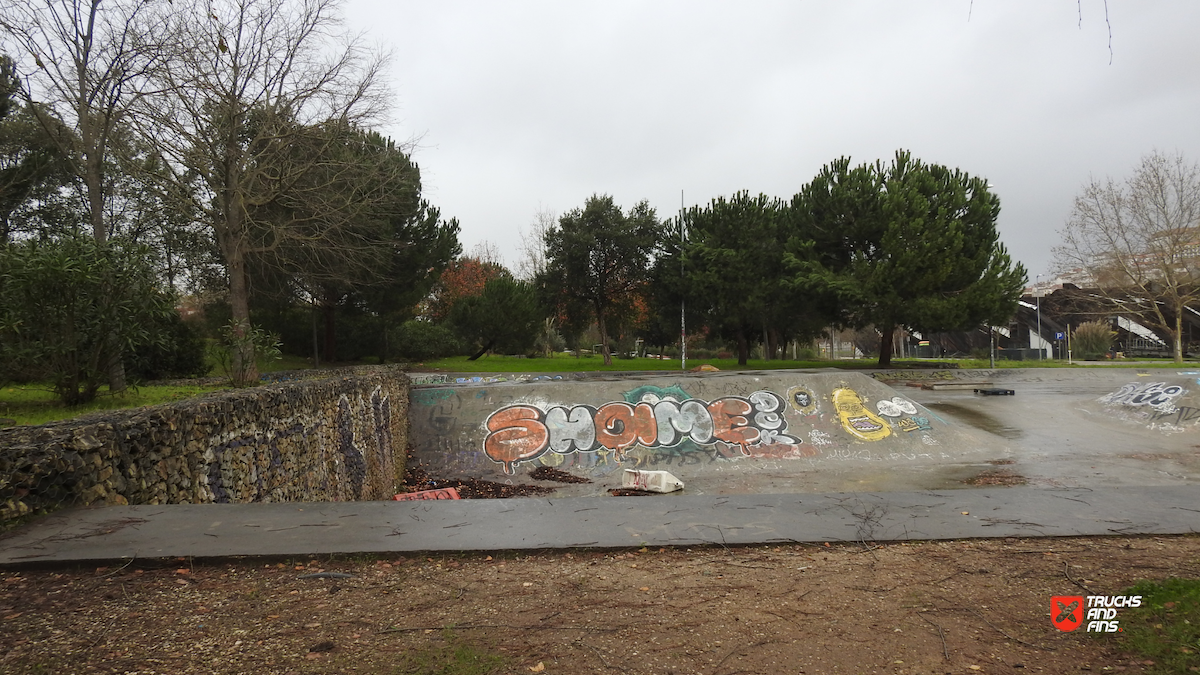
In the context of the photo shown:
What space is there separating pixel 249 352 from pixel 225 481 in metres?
8.68

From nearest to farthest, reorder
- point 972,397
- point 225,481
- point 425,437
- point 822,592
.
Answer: point 822,592
point 225,481
point 425,437
point 972,397

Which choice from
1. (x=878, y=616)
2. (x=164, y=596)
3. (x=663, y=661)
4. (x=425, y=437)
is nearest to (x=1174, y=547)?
(x=878, y=616)

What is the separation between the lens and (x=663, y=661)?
9.96 ft

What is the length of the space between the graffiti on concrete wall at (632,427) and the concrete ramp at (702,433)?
0.02 metres

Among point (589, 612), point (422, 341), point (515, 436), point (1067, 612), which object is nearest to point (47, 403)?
point (515, 436)

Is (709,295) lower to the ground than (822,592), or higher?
higher

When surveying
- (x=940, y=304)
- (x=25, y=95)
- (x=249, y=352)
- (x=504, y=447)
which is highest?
(x=25, y=95)

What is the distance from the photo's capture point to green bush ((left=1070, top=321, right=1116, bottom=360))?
177ft

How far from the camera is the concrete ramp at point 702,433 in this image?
13984 mm

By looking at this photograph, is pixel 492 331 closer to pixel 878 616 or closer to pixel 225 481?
pixel 225 481

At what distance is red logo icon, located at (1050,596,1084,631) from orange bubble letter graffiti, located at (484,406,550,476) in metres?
11.3

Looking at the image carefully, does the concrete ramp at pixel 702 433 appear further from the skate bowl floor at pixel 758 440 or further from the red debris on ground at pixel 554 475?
the red debris on ground at pixel 554 475

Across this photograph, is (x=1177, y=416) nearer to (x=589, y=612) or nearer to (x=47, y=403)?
(x=589, y=612)

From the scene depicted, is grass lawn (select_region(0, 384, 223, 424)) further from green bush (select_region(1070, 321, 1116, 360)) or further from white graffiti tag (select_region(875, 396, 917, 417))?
green bush (select_region(1070, 321, 1116, 360))
